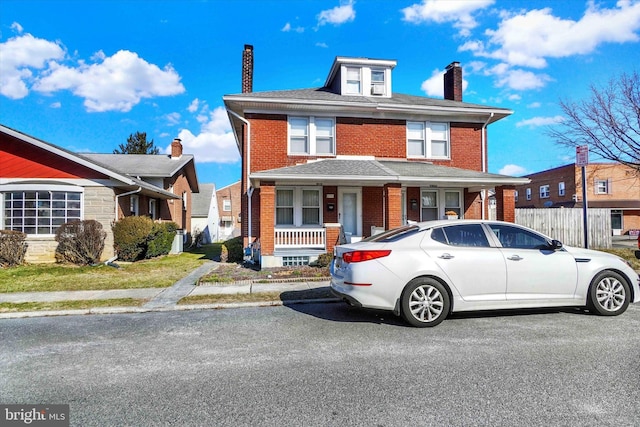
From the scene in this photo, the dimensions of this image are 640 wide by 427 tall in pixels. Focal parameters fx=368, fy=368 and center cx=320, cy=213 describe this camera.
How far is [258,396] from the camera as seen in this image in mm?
3357

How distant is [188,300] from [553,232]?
1597 cm

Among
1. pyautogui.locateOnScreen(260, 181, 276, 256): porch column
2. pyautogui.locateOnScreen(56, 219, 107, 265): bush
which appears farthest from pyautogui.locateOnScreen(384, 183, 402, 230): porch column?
pyautogui.locateOnScreen(56, 219, 107, 265): bush

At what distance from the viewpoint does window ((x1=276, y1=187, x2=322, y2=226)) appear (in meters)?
13.7

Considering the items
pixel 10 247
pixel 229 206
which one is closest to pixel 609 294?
pixel 10 247

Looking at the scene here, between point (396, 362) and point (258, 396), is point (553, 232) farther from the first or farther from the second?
point (258, 396)

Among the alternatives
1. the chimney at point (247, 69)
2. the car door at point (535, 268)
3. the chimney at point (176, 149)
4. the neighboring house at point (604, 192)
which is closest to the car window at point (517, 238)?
the car door at point (535, 268)

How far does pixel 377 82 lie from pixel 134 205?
1222cm

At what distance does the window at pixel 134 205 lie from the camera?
16.3 m

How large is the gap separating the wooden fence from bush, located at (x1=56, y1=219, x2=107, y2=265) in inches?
672

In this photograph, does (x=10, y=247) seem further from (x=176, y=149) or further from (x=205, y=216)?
(x=205, y=216)

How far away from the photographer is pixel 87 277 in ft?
34.4

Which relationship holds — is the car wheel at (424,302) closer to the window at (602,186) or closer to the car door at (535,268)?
the car door at (535,268)

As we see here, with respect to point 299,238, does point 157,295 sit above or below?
below

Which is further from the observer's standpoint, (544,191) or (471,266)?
(544,191)
